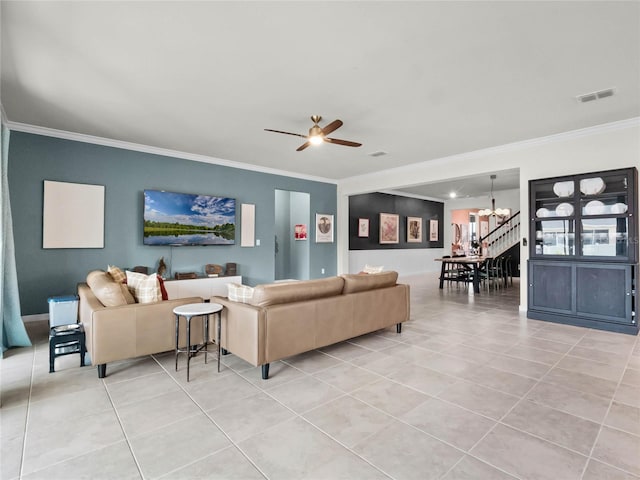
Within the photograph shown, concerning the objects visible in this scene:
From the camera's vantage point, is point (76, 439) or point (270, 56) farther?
point (270, 56)

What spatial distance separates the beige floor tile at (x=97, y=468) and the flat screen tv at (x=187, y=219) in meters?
4.43

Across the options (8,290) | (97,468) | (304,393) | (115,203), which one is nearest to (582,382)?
(304,393)

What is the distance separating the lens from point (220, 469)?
1740 millimetres

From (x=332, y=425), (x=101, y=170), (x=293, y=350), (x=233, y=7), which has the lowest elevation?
(x=332, y=425)

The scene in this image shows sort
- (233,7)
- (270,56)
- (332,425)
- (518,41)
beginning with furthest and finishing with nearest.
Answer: (270,56) → (518,41) → (233,7) → (332,425)

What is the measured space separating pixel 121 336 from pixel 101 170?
3670 mm

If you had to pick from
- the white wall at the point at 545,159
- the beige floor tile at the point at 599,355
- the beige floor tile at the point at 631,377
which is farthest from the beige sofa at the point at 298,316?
the white wall at the point at 545,159

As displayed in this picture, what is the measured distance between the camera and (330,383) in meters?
2.82

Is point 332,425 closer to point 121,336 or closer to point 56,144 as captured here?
point 121,336

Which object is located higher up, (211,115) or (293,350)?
(211,115)

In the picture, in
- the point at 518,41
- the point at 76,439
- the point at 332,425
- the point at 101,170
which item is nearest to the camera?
the point at 76,439

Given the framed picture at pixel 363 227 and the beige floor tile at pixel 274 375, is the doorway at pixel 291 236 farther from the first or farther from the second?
the beige floor tile at pixel 274 375

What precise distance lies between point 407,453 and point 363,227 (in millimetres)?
8177

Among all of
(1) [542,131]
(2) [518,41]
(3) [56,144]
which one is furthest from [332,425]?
(3) [56,144]
